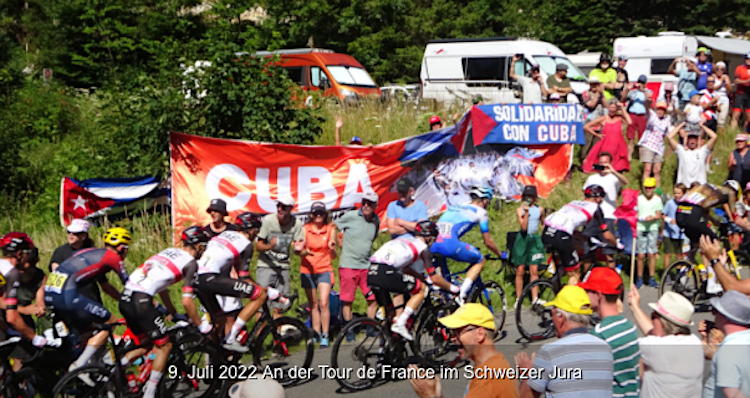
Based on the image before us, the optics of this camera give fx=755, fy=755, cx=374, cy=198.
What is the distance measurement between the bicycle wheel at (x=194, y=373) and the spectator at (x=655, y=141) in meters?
10.6

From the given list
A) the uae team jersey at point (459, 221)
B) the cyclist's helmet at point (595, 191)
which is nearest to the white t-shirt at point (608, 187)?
the cyclist's helmet at point (595, 191)

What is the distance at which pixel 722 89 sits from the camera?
17.8 meters

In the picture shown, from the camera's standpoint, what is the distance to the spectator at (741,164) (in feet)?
46.0

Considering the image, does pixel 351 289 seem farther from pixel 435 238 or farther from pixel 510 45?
pixel 510 45

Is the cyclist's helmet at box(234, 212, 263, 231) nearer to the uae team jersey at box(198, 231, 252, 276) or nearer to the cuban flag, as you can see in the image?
the uae team jersey at box(198, 231, 252, 276)

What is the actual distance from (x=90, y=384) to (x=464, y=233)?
4.52m

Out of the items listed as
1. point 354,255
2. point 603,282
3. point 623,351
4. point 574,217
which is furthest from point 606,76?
point 623,351

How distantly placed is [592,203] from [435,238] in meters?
2.73

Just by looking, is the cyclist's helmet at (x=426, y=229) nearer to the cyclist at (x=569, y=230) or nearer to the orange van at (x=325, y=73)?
the cyclist at (x=569, y=230)

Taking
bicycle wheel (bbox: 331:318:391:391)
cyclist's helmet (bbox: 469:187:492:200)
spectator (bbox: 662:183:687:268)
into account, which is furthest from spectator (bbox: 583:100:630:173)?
bicycle wheel (bbox: 331:318:391:391)

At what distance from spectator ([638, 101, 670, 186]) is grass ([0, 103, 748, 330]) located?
0.82m

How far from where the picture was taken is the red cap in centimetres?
573

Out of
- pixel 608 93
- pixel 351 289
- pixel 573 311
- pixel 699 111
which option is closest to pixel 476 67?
pixel 608 93

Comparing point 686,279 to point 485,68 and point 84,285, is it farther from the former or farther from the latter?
point 485,68
